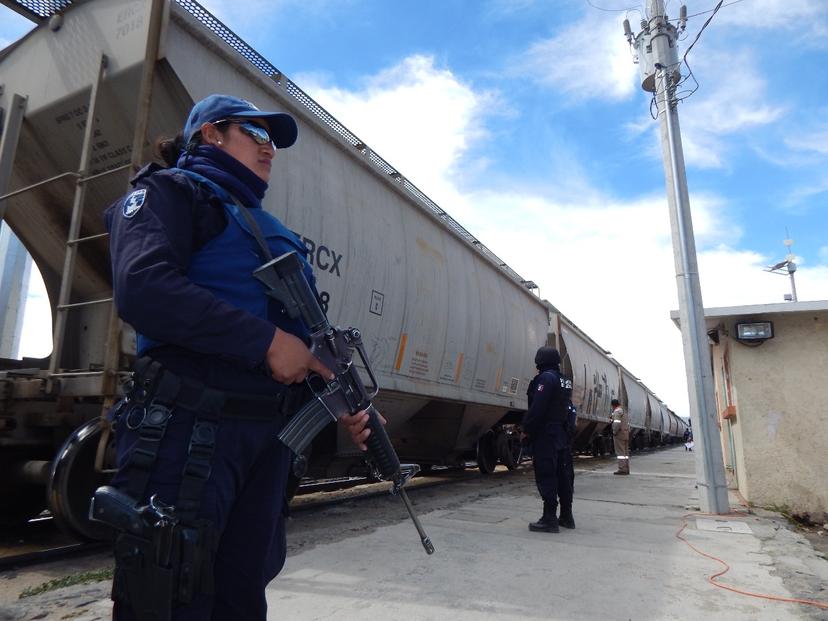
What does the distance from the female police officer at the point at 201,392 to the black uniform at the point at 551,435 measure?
10.8 ft

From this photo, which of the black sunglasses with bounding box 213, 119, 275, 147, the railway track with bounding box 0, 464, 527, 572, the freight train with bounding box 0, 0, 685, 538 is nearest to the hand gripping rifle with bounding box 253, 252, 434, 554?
the black sunglasses with bounding box 213, 119, 275, 147

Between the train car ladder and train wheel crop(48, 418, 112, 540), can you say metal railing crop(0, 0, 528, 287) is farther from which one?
train wheel crop(48, 418, 112, 540)

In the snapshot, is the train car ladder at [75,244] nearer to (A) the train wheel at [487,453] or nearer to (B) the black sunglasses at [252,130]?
(B) the black sunglasses at [252,130]

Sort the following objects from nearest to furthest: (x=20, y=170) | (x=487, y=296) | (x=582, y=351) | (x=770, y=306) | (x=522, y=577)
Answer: (x=522, y=577) < (x=20, y=170) < (x=770, y=306) < (x=487, y=296) < (x=582, y=351)

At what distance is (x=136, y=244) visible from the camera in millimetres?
1271

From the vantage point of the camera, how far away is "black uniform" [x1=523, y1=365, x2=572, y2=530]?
442 centimetres

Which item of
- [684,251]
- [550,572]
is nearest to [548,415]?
[550,572]

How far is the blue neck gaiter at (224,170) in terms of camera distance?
1474 millimetres

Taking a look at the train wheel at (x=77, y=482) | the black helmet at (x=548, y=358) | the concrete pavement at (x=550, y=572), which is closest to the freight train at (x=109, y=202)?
the train wheel at (x=77, y=482)

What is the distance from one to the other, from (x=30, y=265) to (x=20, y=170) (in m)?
0.83

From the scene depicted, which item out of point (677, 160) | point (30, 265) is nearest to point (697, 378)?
point (677, 160)

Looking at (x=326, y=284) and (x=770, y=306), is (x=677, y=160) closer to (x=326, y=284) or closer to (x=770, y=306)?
(x=770, y=306)

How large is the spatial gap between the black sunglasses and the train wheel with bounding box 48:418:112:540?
2500mm

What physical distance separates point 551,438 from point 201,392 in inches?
148
